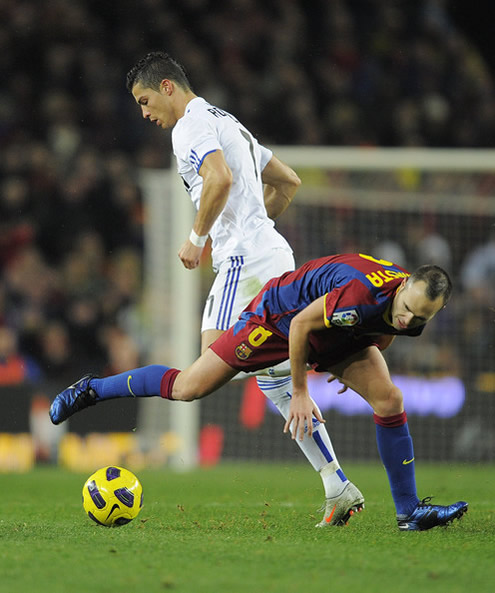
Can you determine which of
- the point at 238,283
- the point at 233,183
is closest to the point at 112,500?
the point at 238,283

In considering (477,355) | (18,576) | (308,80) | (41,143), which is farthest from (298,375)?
(308,80)

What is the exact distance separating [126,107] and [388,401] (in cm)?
1010

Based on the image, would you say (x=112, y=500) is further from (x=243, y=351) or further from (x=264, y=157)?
(x=264, y=157)

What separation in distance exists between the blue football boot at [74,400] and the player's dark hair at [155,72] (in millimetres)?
1590

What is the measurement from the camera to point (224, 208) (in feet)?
18.2

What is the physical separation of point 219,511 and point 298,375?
160 centimetres

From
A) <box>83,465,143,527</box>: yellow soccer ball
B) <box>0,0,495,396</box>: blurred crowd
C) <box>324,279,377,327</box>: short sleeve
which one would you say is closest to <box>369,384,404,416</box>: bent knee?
<box>324,279,377,327</box>: short sleeve

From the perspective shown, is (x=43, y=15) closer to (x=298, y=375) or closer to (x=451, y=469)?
(x=451, y=469)

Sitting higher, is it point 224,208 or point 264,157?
point 264,157

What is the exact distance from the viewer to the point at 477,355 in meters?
10.4

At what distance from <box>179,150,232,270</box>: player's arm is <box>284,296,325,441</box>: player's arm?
87 cm

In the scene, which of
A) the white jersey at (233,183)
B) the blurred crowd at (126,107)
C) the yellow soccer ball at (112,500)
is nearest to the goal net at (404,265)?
the blurred crowd at (126,107)

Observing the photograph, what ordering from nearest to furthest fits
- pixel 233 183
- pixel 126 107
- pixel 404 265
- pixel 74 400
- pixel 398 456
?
pixel 398 456 → pixel 74 400 → pixel 233 183 → pixel 404 265 → pixel 126 107

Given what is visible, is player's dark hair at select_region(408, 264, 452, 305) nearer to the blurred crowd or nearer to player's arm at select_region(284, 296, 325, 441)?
player's arm at select_region(284, 296, 325, 441)
